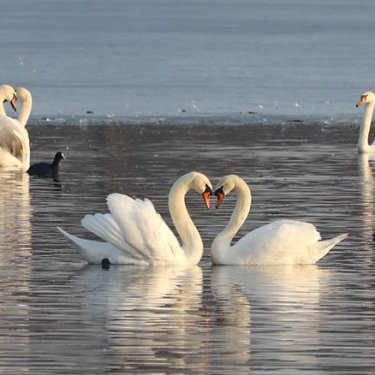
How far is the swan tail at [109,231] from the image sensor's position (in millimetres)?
11477

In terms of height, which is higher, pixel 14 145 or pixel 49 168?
pixel 14 145

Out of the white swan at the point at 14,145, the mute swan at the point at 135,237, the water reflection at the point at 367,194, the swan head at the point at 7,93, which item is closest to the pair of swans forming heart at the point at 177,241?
the mute swan at the point at 135,237

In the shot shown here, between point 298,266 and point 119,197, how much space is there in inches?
57.9

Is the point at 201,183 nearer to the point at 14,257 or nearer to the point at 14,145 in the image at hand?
the point at 14,257

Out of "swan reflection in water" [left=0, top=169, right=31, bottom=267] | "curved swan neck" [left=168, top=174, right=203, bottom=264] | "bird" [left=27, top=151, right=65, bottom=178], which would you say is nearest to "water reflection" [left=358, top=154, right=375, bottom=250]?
"curved swan neck" [left=168, top=174, right=203, bottom=264]

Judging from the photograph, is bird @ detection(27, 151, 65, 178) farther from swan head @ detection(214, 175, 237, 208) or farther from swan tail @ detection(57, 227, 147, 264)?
swan tail @ detection(57, 227, 147, 264)

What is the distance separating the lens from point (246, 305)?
32.1ft

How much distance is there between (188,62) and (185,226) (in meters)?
26.0

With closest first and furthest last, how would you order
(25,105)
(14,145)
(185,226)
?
1. (185,226)
2. (14,145)
3. (25,105)

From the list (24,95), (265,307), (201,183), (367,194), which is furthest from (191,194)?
(24,95)

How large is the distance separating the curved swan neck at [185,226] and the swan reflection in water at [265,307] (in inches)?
8.6

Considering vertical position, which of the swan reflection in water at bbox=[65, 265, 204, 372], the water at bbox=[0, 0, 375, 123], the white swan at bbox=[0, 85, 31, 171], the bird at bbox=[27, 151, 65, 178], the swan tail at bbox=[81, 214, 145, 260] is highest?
the water at bbox=[0, 0, 375, 123]

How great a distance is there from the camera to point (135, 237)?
1148 cm

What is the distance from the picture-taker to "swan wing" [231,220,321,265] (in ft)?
38.8
